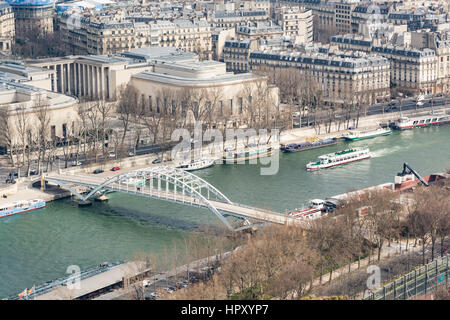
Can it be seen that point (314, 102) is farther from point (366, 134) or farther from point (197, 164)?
point (197, 164)

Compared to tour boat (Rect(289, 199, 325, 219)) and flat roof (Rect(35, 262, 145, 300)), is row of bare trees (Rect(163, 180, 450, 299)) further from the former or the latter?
flat roof (Rect(35, 262, 145, 300))

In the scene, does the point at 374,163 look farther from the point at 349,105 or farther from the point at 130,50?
the point at 130,50

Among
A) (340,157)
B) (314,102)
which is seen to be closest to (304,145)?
(340,157)

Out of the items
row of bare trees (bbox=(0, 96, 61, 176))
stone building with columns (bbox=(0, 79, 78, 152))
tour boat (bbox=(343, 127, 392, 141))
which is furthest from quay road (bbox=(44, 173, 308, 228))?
tour boat (bbox=(343, 127, 392, 141))

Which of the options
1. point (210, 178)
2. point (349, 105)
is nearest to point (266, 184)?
point (210, 178)

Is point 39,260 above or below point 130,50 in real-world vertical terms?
below

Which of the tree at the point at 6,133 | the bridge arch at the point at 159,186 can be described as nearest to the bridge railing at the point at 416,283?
the bridge arch at the point at 159,186
